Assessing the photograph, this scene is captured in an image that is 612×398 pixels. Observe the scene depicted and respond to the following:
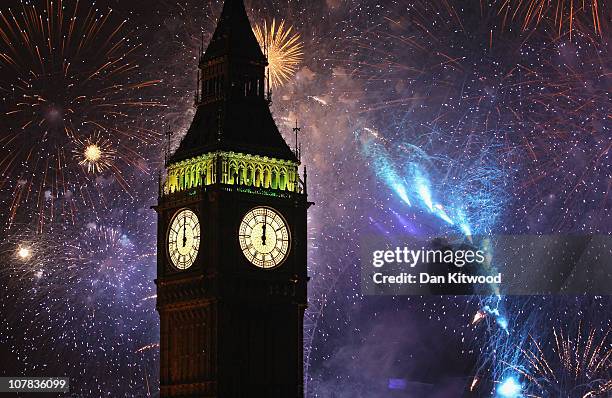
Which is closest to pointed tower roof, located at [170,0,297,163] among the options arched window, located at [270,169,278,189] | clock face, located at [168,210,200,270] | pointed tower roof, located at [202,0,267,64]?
pointed tower roof, located at [202,0,267,64]

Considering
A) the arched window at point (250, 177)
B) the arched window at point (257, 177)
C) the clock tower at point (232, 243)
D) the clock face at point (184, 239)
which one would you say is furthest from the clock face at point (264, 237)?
the clock face at point (184, 239)

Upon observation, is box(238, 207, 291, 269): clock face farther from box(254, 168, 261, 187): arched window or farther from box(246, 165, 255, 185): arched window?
box(246, 165, 255, 185): arched window

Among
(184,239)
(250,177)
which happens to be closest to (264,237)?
(250,177)

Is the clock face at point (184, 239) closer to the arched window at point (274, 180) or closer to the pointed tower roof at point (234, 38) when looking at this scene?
the arched window at point (274, 180)

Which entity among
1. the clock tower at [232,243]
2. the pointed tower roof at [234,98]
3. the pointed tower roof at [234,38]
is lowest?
the clock tower at [232,243]

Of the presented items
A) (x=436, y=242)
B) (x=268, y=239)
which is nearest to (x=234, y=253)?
(x=268, y=239)

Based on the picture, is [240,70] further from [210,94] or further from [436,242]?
[436,242]

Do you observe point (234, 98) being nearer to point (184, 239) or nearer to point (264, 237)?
point (264, 237)
